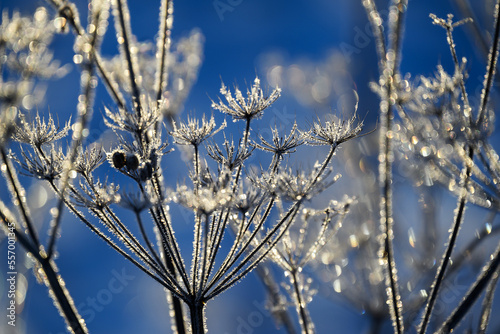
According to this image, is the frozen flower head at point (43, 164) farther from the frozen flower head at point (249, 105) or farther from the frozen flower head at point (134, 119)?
the frozen flower head at point (249, 105)

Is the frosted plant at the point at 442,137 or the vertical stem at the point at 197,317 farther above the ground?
the frosted plant at the point at 442,137

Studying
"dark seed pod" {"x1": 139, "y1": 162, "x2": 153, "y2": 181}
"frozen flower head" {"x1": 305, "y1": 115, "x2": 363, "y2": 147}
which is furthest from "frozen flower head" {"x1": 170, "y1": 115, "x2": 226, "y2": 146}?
"frozen flower head" {"x1": 305, "y1": 115, "x2": 363, "y2": 147}

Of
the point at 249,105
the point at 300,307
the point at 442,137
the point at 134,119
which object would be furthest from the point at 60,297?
the point at 442,137

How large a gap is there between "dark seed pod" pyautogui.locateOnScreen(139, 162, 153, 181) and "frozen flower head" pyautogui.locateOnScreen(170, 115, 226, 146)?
325 mm

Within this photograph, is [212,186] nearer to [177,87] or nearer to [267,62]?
[177,87]

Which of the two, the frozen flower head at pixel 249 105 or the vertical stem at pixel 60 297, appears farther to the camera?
the frozen flower head at pixel 249 105

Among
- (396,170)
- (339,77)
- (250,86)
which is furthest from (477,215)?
(250,86)

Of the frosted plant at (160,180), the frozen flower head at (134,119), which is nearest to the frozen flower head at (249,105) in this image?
the frosted plant at (160,180)

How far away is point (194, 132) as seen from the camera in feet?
6.73

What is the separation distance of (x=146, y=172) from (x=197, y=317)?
623 mm

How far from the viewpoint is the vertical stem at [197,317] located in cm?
165

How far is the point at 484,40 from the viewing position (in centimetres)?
236

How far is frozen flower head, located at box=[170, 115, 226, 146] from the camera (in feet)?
6.62

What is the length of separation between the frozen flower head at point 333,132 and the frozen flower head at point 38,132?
1179 millimetres
